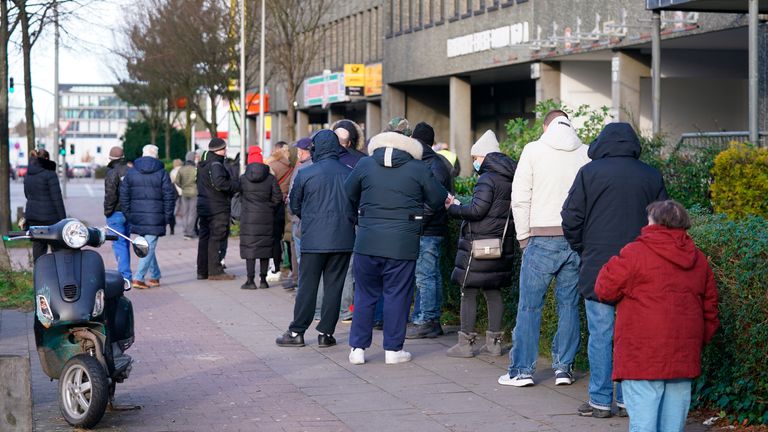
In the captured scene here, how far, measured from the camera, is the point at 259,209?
1593 centimetres

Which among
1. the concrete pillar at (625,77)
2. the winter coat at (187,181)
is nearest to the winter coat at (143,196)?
the winter coat at (187,181)

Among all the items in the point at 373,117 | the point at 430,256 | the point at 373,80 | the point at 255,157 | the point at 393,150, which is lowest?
the point at 430,256

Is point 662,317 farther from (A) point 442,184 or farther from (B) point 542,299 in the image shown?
(A) point 442,184

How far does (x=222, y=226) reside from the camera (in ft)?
56.0

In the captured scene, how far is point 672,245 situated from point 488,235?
3756mm

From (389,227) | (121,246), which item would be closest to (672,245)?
(389,227)

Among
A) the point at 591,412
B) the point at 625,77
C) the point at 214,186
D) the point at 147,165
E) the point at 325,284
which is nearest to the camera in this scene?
the point at 591,412

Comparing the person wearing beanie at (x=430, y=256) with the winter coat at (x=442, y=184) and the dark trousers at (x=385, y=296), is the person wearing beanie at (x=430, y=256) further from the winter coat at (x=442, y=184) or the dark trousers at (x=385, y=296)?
the dark trousers at (x=385, y=296)

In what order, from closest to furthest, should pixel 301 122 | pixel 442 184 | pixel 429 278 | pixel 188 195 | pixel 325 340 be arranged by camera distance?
pixel 325 340 → pixel 442 184 → pixel 429 278 → pixel 188 195 → pixel 301 122

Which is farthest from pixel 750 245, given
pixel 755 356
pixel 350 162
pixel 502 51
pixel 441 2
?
pixel 441 2

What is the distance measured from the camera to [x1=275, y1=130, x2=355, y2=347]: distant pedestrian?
420 inches

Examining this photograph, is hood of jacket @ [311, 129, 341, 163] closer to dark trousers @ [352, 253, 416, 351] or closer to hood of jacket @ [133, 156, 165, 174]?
dark trousers @ [352, 253, 416, 351]

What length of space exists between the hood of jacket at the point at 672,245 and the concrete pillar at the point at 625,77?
2159 centimetres

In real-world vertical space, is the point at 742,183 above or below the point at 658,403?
above
